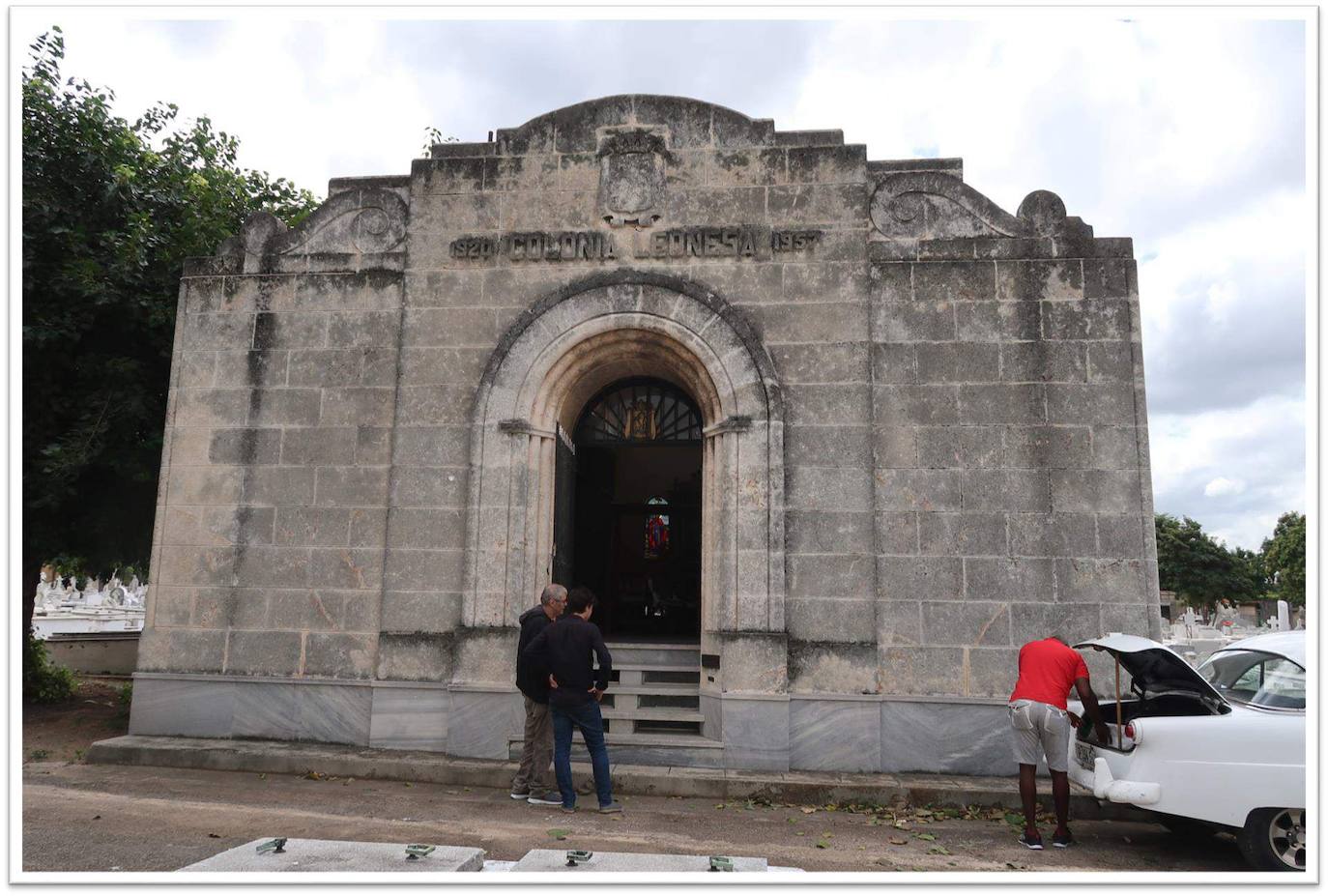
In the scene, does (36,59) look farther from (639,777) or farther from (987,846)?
(987,846)

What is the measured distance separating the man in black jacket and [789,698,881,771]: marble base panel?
91.7 inches

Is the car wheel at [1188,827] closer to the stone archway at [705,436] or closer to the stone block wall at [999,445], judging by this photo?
the stone block wall at [999,445]

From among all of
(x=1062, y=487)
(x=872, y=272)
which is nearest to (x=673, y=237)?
(x=872, y=272)

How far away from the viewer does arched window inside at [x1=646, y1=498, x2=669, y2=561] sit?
1343cm

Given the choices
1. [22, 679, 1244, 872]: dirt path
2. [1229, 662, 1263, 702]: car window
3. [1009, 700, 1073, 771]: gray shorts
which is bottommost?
[22, 679, 1244, 872]: dirt path

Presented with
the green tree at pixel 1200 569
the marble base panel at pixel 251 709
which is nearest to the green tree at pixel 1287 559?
the green tree at pixel 1200 569

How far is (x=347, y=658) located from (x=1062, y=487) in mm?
7393

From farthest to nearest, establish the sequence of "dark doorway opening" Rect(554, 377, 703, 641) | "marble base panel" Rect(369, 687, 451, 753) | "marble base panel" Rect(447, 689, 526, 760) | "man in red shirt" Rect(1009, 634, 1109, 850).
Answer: "dark doorway opening" Rect(554, 377, 703, 641) < "marble base panel" Rect(369, 687, 451, 753) < "marble base panel" Rect(447, 689, 526, 760) < "man in red shirt" Rect(1009, 634, 1109, 850)

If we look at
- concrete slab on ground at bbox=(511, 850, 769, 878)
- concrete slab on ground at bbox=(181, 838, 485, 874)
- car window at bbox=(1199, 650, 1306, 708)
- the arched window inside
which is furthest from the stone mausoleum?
the arched window inside

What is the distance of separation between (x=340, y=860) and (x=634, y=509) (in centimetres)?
880

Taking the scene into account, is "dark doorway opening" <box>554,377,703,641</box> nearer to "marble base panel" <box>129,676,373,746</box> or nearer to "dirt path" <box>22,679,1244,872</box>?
"marble base panel" <box>129,676,373,746</box>

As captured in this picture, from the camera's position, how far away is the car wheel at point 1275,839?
543cm

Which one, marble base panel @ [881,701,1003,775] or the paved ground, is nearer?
the paved ground

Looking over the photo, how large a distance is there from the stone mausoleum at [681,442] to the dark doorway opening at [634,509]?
0.43 metres
